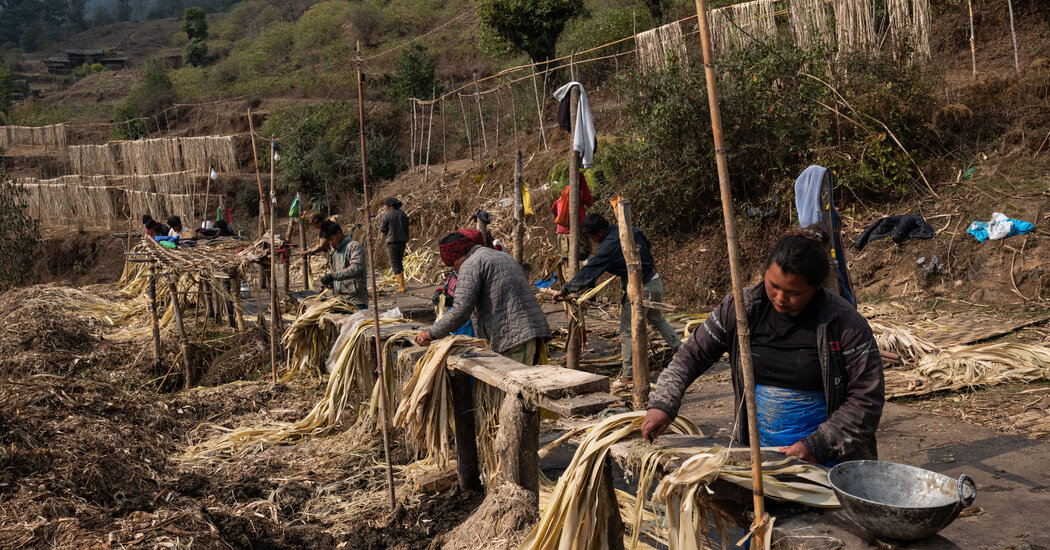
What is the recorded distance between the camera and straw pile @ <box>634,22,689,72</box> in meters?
10.4

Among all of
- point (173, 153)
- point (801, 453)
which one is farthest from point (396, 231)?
point (173, 153)

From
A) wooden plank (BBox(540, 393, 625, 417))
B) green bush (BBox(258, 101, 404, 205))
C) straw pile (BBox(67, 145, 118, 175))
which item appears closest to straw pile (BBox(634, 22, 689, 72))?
wooden plank (BBox(540, 393, 625, 417))

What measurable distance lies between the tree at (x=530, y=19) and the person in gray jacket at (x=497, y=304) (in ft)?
44.4

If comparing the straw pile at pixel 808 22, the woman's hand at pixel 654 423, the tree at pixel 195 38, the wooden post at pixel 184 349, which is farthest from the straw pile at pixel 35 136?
the woman's hand at pixel 654 423

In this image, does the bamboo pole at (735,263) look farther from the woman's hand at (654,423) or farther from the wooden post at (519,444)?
the wooden post at (519,444)

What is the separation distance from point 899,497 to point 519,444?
5.97 ft

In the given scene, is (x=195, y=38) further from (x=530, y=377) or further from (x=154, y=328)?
(x=530, y=377)

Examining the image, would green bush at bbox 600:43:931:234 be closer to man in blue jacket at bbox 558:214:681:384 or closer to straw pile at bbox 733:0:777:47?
straw pile at bbox 733:0:777:47

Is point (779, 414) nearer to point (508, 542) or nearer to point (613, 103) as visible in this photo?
point (508, 542)

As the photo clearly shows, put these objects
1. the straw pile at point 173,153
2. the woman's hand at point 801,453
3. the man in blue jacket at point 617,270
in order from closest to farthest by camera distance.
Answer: the woman's hand at point 801,453 → the man in blue jacket at point 617,270 → the straw pile at point 173,153

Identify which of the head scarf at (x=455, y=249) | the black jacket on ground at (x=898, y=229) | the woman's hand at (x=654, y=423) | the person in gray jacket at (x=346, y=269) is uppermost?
the head scarf at (x=455, y=249)

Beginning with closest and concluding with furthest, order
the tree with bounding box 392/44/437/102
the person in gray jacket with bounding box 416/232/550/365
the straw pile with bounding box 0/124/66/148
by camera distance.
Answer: the person in gray jacket with bounding box 416/232/550/365
the tree with bounding box 392/44/437/102
the straw pile with bounding box 0/124/66/148

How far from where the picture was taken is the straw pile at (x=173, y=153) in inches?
808

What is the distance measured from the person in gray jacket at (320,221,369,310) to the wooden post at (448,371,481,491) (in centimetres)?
299
